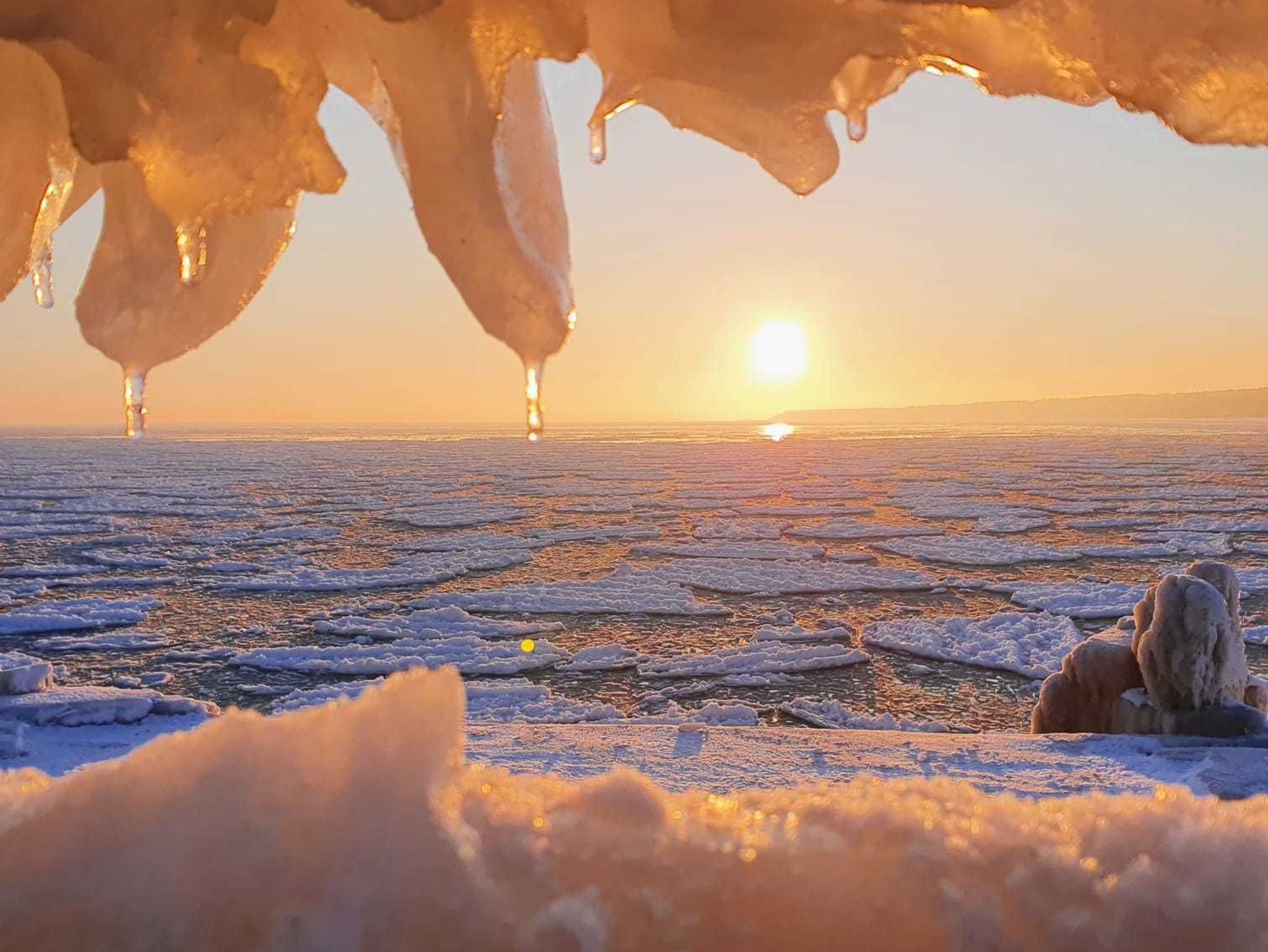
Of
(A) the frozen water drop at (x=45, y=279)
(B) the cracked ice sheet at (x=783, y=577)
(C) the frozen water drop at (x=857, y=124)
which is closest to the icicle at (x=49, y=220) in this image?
(A) the frozen water drop at (x=45, y=279)

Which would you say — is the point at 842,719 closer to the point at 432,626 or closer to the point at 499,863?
the point at 432,626

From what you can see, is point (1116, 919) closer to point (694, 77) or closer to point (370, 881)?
point (370, 881)

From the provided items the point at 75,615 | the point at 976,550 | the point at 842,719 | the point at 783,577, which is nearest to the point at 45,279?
the point at 842,719

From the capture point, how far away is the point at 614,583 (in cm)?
571

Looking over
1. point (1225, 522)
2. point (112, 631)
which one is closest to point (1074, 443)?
point (1225, 522)

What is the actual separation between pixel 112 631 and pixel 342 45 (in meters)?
4.04

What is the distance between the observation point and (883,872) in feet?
2.05

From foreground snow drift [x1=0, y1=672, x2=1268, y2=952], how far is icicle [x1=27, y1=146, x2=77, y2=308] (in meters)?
1.46

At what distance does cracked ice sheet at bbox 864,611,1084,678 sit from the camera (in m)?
3.78

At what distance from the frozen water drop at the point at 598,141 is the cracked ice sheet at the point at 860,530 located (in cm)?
655

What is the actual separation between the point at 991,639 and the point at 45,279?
4104mm

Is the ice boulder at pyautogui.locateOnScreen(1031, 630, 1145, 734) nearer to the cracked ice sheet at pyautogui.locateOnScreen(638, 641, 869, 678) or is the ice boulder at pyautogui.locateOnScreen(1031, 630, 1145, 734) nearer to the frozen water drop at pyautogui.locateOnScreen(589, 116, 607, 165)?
the cracked ice sheet at pyautogui.locateOnScreen(638, 641, 869, 678)

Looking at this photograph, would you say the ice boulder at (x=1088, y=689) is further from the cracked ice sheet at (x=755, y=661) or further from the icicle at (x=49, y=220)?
the icicle at (x=49, y=220)

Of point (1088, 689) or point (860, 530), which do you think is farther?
point (860, 530)
